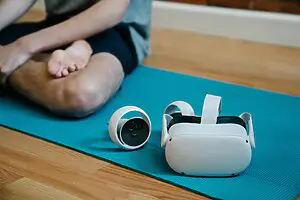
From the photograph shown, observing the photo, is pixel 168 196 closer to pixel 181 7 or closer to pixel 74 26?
pixel 74 26

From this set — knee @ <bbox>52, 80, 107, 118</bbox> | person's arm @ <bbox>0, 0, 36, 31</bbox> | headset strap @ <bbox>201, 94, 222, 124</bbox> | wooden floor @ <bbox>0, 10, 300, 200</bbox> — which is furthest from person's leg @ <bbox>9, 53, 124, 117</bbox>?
headset strap @ <bbox>201, 94, 222, 124</bbox>

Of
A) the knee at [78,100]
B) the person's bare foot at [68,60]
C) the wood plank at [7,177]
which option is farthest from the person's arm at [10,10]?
the wood plank at [7,177]

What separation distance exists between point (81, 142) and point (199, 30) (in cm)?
115

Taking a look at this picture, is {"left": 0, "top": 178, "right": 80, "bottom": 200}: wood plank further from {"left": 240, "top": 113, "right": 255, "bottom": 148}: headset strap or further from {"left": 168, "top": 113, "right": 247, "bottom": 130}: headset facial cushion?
{"left": 240, "top": 113, "right": 255, "bottom": 148}: headset strap

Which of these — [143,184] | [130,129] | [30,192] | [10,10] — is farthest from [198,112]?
[10,10]

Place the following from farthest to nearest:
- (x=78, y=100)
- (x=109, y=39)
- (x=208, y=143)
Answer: (x=109, y=39) < (x=78, y=100) < (x=208, y=143)

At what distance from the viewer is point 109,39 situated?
142 centimetres

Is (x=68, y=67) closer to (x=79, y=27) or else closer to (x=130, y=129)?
(x=79, y=27)

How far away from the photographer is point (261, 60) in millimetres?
1741

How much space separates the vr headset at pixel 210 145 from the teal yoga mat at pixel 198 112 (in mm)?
27

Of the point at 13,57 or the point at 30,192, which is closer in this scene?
the point at 30,192

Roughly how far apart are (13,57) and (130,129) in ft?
1.47

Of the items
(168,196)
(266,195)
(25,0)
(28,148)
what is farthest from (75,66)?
(266,195)

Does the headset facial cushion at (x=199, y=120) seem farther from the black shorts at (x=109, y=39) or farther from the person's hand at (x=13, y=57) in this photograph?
the person's hand at (x=13, y=57)
